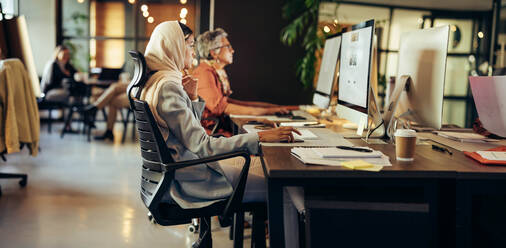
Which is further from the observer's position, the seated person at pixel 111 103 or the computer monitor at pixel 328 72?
the seated person at pixel 111 103

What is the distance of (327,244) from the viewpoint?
1828 millimetres

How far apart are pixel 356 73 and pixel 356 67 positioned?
3 centimetres

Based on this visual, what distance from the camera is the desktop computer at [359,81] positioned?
95.6 inches

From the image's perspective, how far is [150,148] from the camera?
2.16 metres

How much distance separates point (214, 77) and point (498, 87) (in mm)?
2147

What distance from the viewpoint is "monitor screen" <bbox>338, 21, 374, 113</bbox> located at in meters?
2.43

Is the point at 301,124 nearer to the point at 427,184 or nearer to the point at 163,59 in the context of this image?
the point at 163,59

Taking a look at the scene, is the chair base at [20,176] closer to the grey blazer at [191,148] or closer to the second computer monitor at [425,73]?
the grey blazer at [191,148]

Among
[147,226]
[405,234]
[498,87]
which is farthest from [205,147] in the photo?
[147,226]

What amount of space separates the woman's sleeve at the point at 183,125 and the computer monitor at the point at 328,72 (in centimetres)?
149

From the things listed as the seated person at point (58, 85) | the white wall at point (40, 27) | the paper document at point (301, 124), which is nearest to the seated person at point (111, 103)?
the seated person at point (58, 85)

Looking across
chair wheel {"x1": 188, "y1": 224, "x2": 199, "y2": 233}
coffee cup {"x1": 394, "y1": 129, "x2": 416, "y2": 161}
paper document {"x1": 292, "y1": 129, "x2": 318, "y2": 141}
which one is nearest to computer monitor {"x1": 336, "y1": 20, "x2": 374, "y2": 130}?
paper document {"x1": 292, "y1": 129, "x2": 318, "y2": 141}

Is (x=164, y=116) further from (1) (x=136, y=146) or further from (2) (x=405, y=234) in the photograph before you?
(1) (x=136, y=146)

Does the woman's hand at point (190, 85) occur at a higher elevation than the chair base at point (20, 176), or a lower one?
higher
